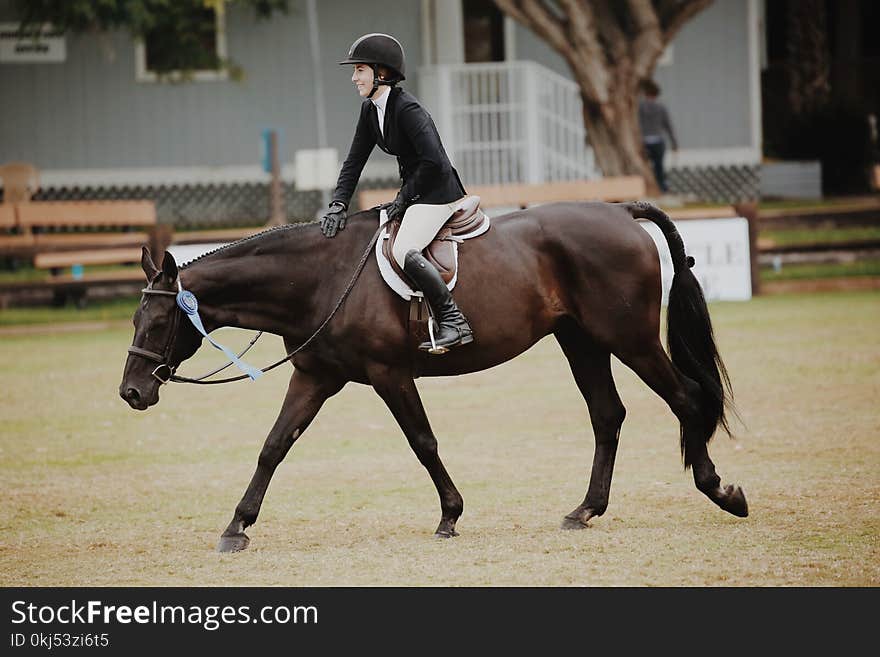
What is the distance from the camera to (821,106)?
2997cm

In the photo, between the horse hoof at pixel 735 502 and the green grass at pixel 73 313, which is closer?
the horse hoof at pixel 735 502

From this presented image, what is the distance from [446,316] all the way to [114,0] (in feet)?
53.7

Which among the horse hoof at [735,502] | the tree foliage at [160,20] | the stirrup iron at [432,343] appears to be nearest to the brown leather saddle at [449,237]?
the stirrup iron at [432,343]

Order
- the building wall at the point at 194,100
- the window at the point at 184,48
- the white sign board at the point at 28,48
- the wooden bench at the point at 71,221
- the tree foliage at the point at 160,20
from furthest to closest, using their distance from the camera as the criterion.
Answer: the building wall at the point at 194,100 < the white sign board at the point at 28,48 < the window at the point at 184,48 < the tree foliage at the point at 160,20 < the wooden bench at the point at 71,221

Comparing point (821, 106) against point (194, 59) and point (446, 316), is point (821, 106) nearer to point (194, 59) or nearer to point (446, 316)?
point (194, 59)

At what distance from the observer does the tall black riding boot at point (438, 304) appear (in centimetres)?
767

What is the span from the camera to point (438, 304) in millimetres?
7723

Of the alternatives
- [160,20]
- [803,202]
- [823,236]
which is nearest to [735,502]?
[823,236]

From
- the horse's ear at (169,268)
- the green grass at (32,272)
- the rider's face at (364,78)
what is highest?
the rider's face at (364,78)

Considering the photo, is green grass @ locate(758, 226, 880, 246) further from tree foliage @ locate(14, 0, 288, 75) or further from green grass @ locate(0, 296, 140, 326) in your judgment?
green grass @ locate(0, 296, 140, 326)

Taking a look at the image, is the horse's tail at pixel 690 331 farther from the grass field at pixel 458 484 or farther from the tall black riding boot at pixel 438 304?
the tall black riding boot at pixel 438 304

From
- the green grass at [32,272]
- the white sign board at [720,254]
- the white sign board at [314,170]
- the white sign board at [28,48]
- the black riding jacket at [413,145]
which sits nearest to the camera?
the black riding jacket at [413,145]

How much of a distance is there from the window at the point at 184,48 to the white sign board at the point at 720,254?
8898 millimetres
